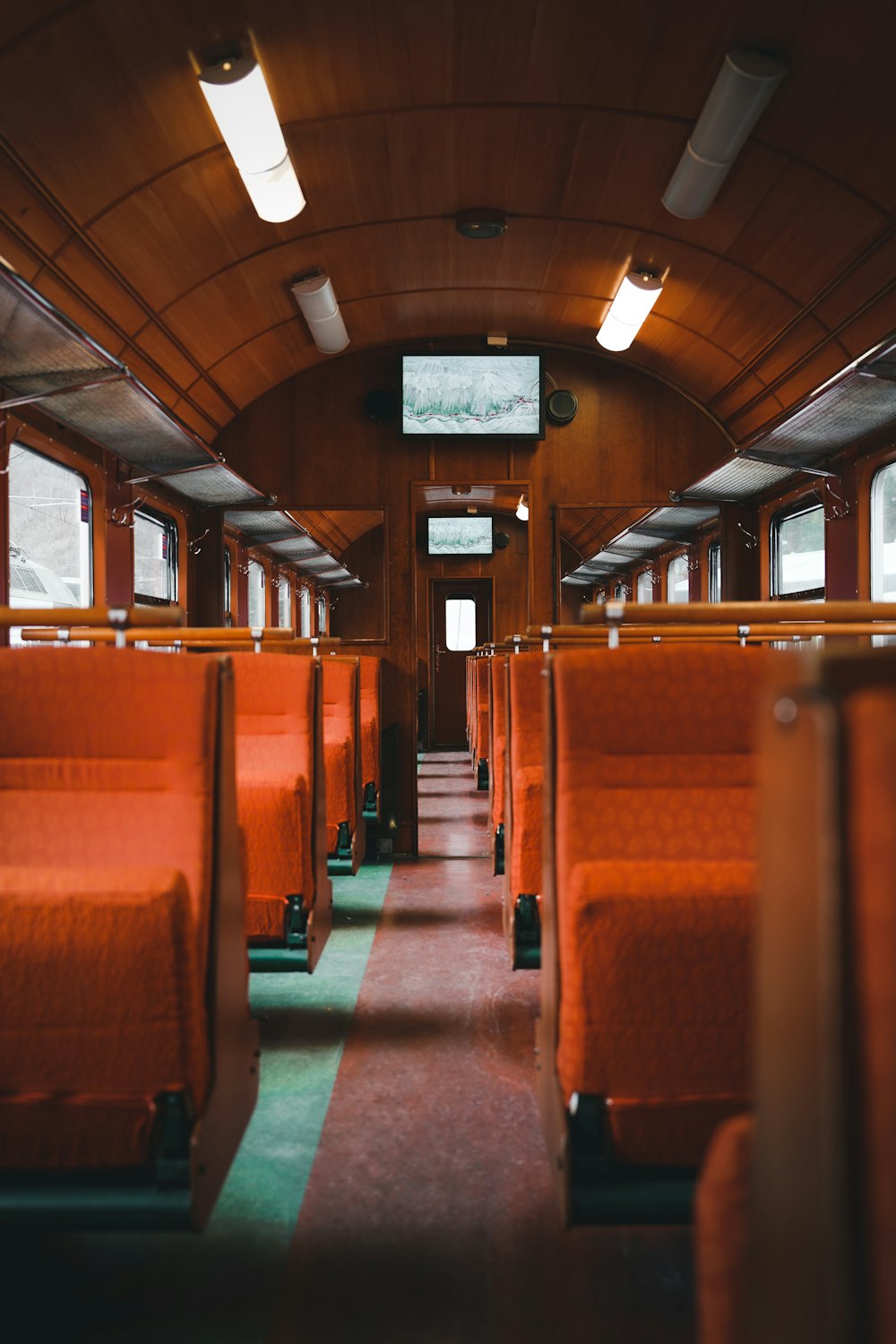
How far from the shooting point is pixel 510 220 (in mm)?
5945

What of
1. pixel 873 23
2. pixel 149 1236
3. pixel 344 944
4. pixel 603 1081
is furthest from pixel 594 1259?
pixel 873 23

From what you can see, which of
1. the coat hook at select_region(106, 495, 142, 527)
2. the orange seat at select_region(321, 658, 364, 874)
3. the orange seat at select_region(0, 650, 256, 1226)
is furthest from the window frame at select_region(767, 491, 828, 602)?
the orange seat at select_region(0, 650, 256, 1226)

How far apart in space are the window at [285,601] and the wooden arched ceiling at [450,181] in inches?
210

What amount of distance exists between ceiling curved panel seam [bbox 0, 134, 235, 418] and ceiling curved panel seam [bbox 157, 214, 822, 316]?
284mm

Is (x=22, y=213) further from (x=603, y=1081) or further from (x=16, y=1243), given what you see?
(x=603, y=1081)

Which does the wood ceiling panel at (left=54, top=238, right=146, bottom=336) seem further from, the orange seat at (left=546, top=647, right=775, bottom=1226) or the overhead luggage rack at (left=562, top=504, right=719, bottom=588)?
the orange seat at (left=546, top=647, right=775, bottom=1226)

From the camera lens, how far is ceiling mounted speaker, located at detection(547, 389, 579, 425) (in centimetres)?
742

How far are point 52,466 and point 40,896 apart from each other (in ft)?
13.9

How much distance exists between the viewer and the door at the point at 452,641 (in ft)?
54.5

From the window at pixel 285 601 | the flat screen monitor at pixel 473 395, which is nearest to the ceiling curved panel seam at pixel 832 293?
the flat screen monitor at pixel 473 395

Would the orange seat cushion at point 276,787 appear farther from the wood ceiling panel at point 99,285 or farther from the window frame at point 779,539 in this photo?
the window frame at point 779,539

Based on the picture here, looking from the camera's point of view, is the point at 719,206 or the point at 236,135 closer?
the point at 236,135

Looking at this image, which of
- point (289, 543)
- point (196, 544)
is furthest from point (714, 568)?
point (196, 544)

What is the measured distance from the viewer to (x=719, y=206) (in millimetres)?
5336
